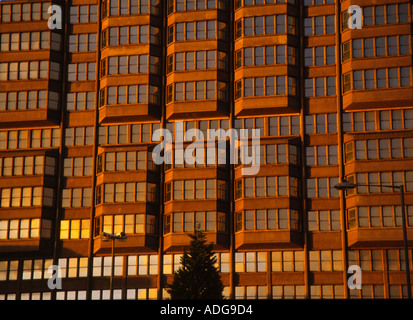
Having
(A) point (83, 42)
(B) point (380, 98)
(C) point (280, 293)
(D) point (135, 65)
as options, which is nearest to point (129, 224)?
(C) point (280, 293)

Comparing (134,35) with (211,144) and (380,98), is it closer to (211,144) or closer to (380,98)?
(211,144)

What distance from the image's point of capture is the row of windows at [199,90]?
217 ft

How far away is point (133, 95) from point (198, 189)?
10622 millimetres

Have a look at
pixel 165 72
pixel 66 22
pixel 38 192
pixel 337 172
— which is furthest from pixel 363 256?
pixel 66 22

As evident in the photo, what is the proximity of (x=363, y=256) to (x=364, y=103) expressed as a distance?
12.7 meters

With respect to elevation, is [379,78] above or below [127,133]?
above

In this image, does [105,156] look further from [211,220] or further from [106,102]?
[211,220]

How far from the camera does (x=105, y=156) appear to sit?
66562 millimetres

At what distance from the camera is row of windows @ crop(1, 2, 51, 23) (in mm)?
70750

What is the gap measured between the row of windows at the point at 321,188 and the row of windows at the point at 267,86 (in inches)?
311

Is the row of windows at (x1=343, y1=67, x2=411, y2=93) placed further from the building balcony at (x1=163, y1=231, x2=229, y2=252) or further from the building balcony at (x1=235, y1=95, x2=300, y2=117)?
the building balcony at (x1=163, y1=231, x2=229, y2=252)

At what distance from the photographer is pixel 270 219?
62.7 m

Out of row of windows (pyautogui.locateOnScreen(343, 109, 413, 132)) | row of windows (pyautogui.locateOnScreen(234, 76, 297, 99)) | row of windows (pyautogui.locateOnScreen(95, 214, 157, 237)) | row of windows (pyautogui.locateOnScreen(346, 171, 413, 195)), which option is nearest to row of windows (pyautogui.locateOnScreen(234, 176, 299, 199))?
row of windows (pyautogui.locateOnScreen(346, 171, 413, 195))

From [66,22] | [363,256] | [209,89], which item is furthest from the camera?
[66,22]
